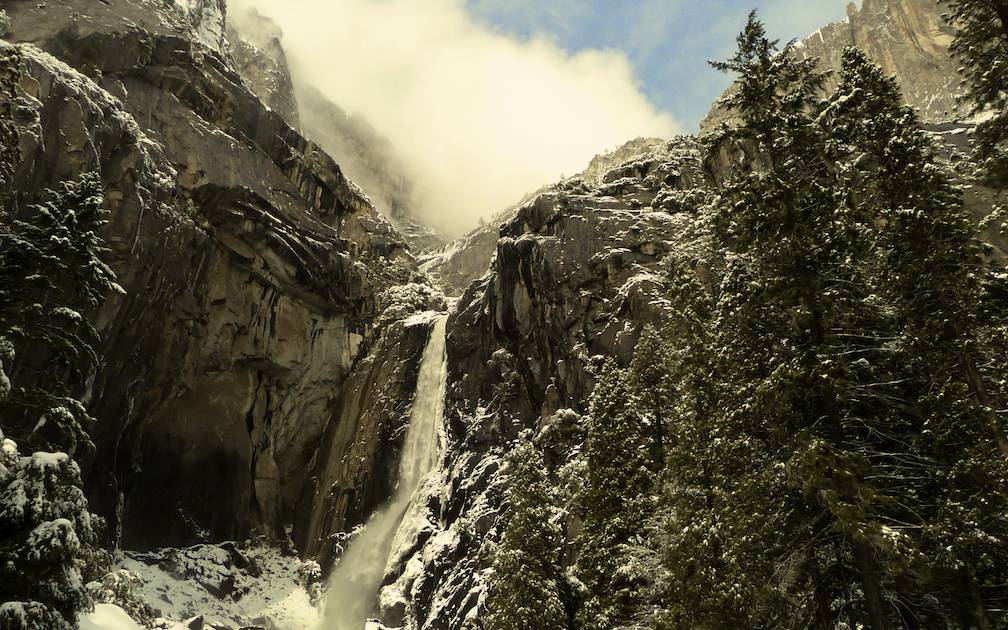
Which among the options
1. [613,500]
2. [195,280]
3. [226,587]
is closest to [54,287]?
[613,500]

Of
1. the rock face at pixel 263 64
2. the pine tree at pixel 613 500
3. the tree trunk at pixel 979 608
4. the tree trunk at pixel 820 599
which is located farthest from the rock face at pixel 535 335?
the rock face at pixel 263 64

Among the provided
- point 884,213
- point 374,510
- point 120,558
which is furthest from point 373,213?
point 884,213

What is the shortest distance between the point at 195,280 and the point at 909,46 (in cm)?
8104

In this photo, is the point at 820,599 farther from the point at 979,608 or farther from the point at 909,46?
the point at 909,46

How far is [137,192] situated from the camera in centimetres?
3869

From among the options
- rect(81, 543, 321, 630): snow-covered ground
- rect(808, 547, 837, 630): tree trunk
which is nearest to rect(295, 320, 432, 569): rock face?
rect(81, 543, 321, 630): snow-covered ground

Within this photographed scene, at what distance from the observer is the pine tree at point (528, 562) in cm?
1886

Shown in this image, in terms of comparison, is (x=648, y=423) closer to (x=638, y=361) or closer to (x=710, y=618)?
(x=638, y=361)

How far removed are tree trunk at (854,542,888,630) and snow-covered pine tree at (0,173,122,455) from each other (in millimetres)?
13988

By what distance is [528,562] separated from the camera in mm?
19844

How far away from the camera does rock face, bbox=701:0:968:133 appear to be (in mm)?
77062

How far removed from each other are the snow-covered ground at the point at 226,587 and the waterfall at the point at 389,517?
205cm

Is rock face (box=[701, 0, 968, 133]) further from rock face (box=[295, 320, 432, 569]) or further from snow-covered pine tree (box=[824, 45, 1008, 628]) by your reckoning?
snow-covered pine tree (box=[824, 45, 1008, 628])

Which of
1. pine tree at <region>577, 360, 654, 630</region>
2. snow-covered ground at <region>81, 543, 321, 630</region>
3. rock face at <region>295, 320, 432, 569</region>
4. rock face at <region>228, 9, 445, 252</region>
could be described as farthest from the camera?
rock face at <region>228, 9, 445, 252</region>
